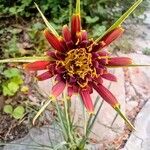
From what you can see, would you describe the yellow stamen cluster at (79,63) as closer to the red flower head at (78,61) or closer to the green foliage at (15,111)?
the red flower head at (78,61)

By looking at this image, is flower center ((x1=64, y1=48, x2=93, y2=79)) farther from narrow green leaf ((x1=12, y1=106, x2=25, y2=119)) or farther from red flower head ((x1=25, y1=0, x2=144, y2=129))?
narrow green leaf ((x1=12, y1=106, x2=25, y2=119))

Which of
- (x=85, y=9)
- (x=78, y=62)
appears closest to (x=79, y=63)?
(x=78, y=62)

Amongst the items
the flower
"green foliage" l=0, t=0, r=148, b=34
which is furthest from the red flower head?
"green foliage" l=0, t=0, r=148, b=34

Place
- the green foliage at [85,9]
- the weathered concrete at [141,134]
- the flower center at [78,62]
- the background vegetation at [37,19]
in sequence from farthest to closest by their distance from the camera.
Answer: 1. the green foliage at [85,9]
2. the background vegetation at [37,19]
3. the weathered concrete at [141,134]
4. the flower center at [78,62]

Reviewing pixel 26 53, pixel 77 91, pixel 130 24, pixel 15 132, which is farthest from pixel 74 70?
pixel 130 24

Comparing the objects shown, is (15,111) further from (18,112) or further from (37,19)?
(37,19)

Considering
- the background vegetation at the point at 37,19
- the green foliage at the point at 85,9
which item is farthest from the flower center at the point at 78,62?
the green foliage at the point at 85,9
